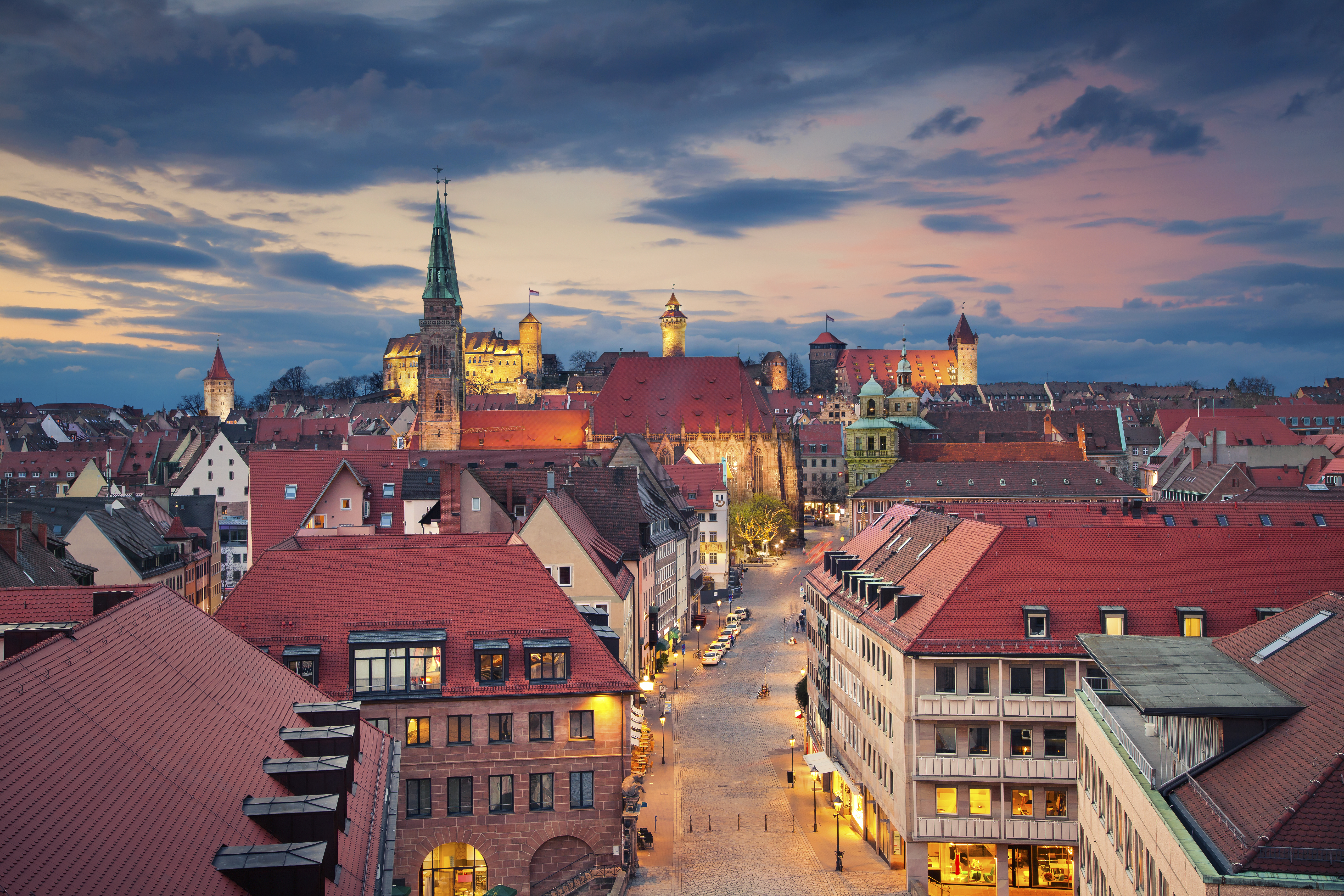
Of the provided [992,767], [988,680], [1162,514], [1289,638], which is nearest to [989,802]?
[992,767]

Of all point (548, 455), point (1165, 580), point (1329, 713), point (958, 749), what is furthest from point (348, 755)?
point (548, 455)

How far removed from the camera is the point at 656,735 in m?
56.0

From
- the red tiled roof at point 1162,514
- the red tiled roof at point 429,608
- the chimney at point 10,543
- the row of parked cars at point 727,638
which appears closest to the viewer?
the red tiled roof at point 429,608

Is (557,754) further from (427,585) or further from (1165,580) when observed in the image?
(1165,580)

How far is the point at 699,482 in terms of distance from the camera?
11656cm

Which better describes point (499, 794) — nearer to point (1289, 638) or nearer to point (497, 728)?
point (497, 728)

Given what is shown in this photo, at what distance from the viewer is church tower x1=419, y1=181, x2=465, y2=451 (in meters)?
137

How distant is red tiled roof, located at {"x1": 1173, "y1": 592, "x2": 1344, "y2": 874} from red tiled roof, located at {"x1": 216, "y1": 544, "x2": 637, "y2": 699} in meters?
19.1

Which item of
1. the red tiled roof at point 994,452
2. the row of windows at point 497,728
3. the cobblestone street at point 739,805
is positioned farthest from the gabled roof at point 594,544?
the red tiled roof at point 994,452

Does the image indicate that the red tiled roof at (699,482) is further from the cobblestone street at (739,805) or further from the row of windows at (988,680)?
the row of windows at (988,680)

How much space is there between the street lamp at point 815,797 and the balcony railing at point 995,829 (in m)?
5.95

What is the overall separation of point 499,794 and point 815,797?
15619 mm

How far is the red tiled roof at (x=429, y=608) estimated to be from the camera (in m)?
35.9

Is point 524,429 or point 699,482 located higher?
point 524,429
